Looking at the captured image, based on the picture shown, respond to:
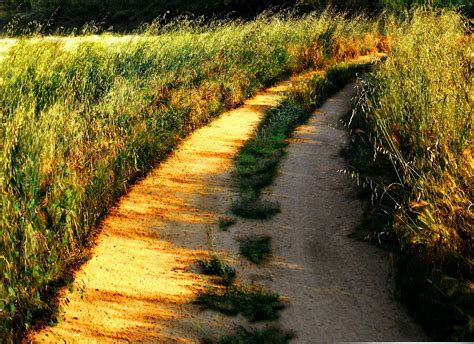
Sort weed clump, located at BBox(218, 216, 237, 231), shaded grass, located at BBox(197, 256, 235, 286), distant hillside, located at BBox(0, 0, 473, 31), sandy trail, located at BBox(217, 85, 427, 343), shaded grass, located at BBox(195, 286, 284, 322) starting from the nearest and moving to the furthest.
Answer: sandy trail, located at BBox(217, 85, 427, 343) → shaded grass, located at BBox(195, 286, 284, 322) → shaded grass, located at BBox(197, 256, 235, 286) → weed clump, located at BBox(218, 216, 237, 231) → distant hillside, located at BBox(0, 0, 473, 31)

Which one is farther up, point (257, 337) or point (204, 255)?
point (204, 255)

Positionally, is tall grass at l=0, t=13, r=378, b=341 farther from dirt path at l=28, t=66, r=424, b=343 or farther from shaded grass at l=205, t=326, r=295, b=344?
shaded grass at l=205, t=326, r=295, b=344

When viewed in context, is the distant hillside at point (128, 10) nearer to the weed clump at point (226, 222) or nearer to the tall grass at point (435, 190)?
the tall grass at point (435, 190)

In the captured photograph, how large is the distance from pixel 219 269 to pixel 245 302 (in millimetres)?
601

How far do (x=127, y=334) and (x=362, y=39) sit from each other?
1658 centimetres

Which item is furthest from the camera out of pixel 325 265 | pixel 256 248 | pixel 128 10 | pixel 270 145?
pixel 128 10

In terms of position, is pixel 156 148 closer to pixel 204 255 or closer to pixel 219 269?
pixel 204 255

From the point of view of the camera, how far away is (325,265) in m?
5.11

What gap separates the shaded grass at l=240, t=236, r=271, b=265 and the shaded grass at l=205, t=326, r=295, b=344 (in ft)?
3.74

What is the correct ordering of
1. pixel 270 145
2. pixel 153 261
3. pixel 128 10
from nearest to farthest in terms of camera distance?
pixel 153 261 → pixel 270 145 → pixel 128 10

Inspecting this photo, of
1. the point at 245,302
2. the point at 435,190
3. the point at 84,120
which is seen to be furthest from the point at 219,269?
the point at 84,120

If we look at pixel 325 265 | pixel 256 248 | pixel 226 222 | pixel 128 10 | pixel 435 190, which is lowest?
pixel 325 265

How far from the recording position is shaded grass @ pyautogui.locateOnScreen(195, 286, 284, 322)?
432 cm

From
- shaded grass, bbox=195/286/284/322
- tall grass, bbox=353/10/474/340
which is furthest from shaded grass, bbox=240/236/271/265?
tall grass, bbox=353/10/474/340
